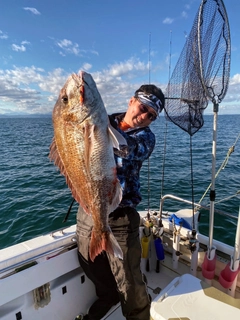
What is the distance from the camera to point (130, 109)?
274 centimetres

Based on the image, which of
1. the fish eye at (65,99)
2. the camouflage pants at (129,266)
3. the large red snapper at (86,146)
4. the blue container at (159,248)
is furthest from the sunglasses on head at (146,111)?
the blue container at (159,248)

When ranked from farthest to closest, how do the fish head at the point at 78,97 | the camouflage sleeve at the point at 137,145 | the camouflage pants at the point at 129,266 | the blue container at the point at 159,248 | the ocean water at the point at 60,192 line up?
1. the ocean water at the point at 60,192
2. the blue container at the point at 159,248
3. the camouflage pants at the point at 129,266
4. the camouflage sleeve at the point at 137,145
5. the fish head at the point at 78,97

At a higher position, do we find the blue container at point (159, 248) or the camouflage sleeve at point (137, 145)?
the camouflage sleeve at point (137, 145)

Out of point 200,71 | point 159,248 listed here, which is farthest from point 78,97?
point 159,248

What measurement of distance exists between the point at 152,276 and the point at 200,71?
135 inches

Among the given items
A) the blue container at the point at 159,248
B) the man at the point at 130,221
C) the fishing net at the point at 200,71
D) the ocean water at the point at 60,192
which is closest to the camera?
the man at the point at 130,221

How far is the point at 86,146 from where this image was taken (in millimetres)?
1994

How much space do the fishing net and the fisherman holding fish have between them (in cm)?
97

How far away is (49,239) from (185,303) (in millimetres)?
1948

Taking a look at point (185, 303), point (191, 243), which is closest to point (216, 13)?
point (191, 243)

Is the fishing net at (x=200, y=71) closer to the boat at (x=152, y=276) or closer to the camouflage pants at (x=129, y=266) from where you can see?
the boat at (x=152, y=276)

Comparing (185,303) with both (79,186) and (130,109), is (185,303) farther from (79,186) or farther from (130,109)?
(130,109)

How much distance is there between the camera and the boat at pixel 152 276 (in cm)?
268

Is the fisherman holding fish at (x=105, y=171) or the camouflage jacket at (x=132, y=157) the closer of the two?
the fisherman holding fish at (x=105, y=171)
